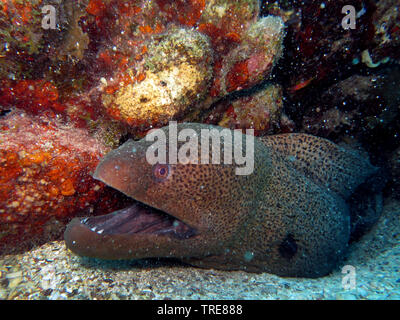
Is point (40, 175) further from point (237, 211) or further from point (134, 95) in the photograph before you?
point (237, 211)

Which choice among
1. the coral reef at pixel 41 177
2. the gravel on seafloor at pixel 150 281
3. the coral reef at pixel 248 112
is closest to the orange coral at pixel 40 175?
the coral reef at pixel 41 177

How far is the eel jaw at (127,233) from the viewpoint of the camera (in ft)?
7.36

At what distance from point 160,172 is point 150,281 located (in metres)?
1.10

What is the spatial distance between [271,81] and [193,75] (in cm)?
143

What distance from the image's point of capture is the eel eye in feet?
7.84

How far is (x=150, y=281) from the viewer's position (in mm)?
2461

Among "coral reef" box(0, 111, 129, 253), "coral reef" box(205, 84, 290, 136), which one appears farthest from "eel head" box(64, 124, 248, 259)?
"coral reef" box(205, 84, 290, 136)

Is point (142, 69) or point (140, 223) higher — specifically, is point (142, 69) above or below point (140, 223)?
above

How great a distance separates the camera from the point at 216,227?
2584 mm

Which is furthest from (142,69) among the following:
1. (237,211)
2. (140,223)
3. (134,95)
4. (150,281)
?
(150,281)

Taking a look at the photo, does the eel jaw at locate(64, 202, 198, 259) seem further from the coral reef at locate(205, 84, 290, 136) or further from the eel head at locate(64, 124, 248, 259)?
the coral reef at locate(205, 84, 290, 136)

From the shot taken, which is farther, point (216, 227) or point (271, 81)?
point (271, 81)
